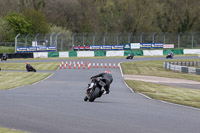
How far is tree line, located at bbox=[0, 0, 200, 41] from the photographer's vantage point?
3205 inches

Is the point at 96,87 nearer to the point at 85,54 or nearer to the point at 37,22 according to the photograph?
the point at 85,54

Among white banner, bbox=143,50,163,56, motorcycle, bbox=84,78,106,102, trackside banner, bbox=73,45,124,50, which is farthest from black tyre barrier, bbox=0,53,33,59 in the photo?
motorcycle, bbox=84,78,106,102

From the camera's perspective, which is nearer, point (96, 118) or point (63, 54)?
point (96, 118)

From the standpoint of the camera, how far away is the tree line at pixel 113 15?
8140cm

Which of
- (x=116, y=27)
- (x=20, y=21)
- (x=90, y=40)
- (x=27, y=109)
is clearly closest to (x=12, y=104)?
(x=27, y=109)

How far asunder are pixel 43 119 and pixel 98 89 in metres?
4.18

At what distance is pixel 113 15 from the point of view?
278 feet

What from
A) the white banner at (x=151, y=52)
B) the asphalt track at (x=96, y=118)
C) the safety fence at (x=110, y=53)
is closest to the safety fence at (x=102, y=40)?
the safety fence at (x=110, y=53)

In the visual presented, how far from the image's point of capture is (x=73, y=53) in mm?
55406

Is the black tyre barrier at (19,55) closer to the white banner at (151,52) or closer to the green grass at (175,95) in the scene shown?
the white banner at (151,52)

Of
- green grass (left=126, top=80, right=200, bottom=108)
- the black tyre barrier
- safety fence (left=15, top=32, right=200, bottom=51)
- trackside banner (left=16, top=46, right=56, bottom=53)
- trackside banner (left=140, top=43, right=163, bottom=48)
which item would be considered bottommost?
green grass (left=126, top=80, right=200, bottom=108)

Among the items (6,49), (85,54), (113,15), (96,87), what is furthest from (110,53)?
(96,87)

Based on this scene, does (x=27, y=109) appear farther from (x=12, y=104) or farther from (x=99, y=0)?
(x=99, y=0)

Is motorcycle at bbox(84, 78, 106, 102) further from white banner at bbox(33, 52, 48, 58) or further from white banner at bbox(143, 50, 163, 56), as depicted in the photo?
white banner at bbox(143, 50, 163, 56)
